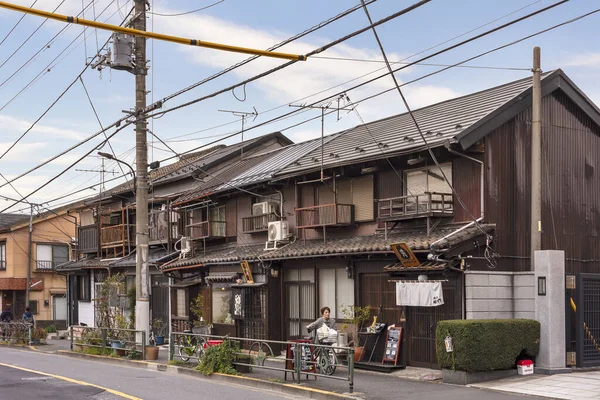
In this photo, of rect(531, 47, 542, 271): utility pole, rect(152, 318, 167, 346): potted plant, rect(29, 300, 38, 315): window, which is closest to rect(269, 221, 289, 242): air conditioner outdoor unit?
rect(531, 47, 542, 271): utility pole

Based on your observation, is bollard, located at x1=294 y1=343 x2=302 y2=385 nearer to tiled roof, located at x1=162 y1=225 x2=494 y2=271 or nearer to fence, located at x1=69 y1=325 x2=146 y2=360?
tiled roof, located at x1=162 y1=225 x2=494 y2=271

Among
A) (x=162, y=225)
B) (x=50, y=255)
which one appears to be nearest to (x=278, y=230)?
(x=162, y=225)

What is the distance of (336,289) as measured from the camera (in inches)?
912

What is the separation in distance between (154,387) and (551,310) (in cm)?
965

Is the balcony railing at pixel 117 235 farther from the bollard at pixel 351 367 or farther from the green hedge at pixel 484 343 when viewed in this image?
the bollard at pixel 351 367

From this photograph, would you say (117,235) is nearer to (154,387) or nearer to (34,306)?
(34,306)

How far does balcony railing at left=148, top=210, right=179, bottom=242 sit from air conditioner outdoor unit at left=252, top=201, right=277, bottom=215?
21.1 feet

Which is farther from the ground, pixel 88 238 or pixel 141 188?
pixel 141 188

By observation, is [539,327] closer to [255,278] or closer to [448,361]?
[448,361]

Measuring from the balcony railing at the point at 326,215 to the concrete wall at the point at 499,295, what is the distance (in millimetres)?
5277

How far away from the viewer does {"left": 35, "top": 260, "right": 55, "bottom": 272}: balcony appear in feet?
170

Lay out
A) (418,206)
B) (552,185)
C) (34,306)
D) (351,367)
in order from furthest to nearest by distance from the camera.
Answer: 1. (34,306)
2. (552,185)
3. (418,206)
4. (351,367)

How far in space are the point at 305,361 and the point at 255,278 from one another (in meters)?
9.05

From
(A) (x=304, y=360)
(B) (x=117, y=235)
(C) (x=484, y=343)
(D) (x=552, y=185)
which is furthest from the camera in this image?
(B) (x=117, y=235)
